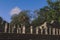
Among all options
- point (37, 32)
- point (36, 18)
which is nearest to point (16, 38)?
point (37, 32)

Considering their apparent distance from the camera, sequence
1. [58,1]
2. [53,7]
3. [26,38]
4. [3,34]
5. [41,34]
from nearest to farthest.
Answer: [3,34] < [26,38] < [41,34] < [58,1] < [53,7]

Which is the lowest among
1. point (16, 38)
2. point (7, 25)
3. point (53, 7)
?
point (16, 38)

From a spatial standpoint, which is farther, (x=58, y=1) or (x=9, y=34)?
(x=58, y=1)

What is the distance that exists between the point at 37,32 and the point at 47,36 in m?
0.77

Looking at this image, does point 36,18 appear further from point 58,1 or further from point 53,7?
point 58,1

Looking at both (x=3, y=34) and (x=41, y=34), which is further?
(x=41, y=34)

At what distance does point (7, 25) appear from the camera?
11.8 metres

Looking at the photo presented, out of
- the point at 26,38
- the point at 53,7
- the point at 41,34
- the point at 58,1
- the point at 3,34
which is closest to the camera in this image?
the point at 3,34

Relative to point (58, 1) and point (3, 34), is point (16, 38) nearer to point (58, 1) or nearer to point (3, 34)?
point (3, 34)

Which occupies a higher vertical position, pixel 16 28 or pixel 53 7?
pixel 53 7

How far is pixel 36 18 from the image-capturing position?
1934 inches

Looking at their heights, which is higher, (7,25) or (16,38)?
(7,25)

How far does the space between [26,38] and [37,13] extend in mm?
38376

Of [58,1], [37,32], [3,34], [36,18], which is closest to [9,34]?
[3,34]
